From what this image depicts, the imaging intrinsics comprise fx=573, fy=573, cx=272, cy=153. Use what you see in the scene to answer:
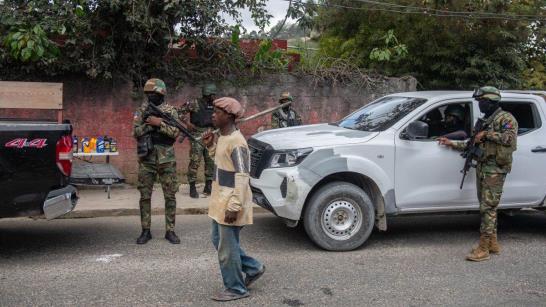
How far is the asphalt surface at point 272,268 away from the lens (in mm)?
4906

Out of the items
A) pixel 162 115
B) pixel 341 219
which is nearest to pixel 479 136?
pixel 341 219

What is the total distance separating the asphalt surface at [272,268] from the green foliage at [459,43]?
6.29m

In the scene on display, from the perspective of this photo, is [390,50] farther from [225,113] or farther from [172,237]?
[225,113]

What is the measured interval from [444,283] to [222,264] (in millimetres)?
2142

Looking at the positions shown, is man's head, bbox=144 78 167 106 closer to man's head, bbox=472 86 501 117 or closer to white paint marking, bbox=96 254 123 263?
white paint marking, bbox=96 254 123 263

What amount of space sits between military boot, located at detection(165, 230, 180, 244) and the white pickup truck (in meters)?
1.07

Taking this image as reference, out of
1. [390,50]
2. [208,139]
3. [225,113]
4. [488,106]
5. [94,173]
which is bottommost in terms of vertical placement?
[94,173]

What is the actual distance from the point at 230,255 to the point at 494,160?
320 centimetres

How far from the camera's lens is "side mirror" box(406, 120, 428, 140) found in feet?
20.9

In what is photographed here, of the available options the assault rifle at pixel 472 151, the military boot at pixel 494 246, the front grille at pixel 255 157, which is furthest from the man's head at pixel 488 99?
the front grille at pixel 255 157

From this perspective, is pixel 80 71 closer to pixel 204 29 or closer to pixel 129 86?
pixel 129 86

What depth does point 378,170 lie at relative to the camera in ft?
20.7

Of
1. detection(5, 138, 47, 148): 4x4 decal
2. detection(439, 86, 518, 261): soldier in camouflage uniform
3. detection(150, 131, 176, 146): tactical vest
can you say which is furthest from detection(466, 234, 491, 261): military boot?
detection(5, 138, 47, 148): 4x4 decal

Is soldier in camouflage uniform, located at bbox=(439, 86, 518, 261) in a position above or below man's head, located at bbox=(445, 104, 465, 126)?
below
